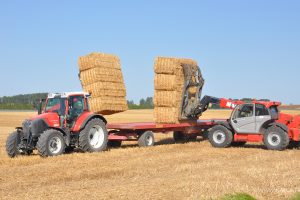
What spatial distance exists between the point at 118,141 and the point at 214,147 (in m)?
3.64

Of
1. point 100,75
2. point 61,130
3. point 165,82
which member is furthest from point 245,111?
point 61,130

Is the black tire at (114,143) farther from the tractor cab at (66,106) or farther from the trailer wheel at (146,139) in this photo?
the tractor cab at (66,106)

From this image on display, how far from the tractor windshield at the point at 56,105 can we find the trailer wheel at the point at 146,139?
3.71 metres

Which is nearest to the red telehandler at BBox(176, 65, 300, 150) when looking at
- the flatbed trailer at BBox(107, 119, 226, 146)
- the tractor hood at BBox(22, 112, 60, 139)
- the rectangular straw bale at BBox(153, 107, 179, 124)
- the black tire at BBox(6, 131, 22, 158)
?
the rectangular straw bale at BBox(153, 107, 179, 124)

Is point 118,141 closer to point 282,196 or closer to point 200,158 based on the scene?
point 200,158

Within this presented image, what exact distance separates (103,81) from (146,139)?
2.73 m

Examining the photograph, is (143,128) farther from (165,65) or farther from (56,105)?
(56,105)

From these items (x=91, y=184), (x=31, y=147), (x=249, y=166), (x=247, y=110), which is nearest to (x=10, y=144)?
(x=31, y=147)

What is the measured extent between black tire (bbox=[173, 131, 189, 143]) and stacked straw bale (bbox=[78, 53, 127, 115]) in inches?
144

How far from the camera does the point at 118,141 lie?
19.1m

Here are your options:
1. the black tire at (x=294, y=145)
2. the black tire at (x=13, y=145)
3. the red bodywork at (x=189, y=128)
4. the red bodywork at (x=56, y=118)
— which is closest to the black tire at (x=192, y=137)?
the red bodywork at (x=189, y=128)

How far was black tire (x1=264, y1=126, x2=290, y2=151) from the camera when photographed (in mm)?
16875

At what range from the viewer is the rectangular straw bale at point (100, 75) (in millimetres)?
17812

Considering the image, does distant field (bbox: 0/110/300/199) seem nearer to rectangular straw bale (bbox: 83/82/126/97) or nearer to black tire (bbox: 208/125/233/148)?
black tire (bbox: 208/125/233/148)
